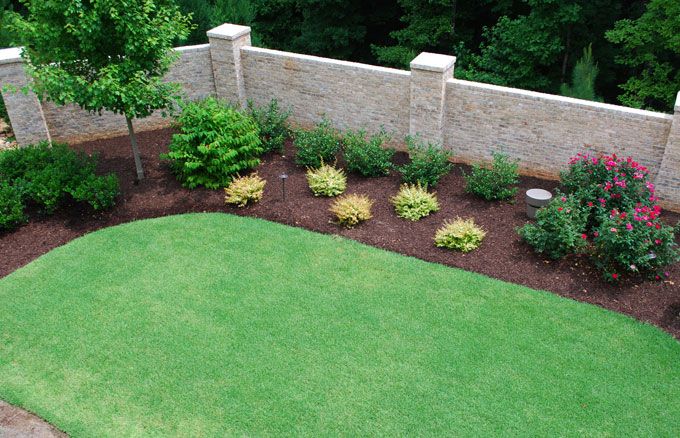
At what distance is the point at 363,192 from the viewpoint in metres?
12.5

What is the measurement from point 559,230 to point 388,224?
3016 millimetres

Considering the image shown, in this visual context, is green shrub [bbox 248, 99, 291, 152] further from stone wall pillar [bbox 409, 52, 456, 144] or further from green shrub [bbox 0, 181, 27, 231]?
green shrub [bbox 0, 181, 27, 231]

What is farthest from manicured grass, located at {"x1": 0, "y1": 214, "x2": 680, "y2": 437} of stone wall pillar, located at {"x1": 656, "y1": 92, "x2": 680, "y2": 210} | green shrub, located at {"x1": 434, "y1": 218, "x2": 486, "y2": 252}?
stone wall pillar, located at {"x1": 656, "y1": 92, "x2": 680, "y2": 210}

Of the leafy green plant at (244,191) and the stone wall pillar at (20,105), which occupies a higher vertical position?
the stone wall pillar at (20,105)

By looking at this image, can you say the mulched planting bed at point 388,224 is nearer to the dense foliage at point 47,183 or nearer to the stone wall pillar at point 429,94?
the dense foliage at point 47,183

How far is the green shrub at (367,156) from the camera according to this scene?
503 inches

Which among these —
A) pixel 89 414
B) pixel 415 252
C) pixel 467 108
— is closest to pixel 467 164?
pixel 467 108

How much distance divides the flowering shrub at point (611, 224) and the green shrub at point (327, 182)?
3.64 meters

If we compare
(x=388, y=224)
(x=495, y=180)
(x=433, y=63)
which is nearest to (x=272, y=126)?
(x=433, y=63)

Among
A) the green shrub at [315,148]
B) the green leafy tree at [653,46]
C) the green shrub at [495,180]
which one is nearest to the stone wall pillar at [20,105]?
the green shrub at [315,148]

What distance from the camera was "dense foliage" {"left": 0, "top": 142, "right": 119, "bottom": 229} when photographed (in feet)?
38.1

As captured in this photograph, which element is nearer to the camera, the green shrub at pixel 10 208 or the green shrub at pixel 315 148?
the green shrub at pixel 10 208

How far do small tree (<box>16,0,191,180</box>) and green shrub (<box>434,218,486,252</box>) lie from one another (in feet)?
19.2

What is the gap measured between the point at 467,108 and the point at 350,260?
4.31 metres
